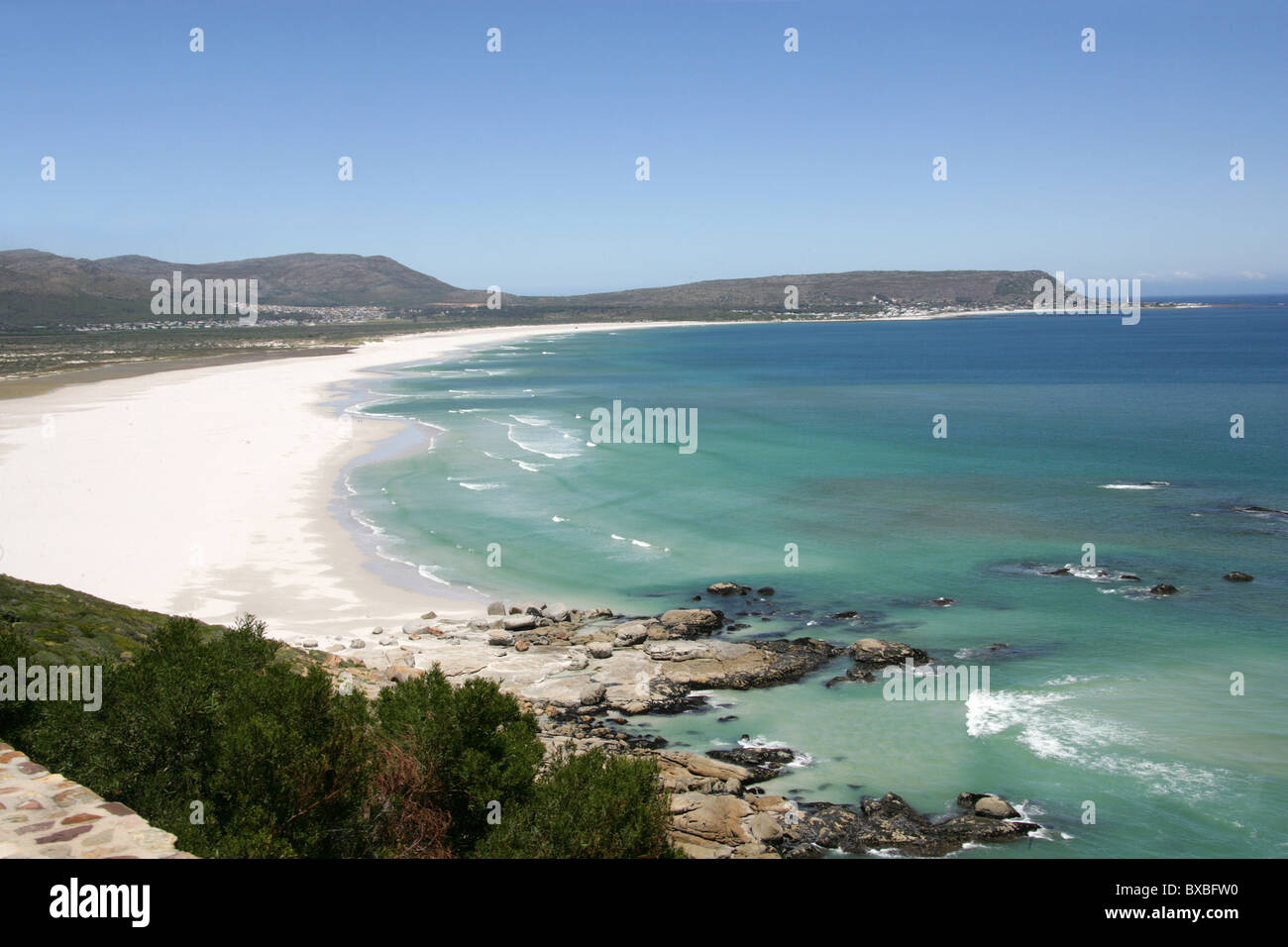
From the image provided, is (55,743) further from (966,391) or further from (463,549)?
(966,391)

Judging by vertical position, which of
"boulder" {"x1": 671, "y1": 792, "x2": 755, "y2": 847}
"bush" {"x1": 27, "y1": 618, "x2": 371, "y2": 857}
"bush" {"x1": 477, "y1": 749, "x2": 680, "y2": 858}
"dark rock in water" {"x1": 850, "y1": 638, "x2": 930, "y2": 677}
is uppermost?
"bush" {"x1": 27, "y1": 618, "x2": 371, "y2": 857}

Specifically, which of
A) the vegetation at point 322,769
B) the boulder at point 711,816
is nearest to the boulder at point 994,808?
the boulder at point 711,816

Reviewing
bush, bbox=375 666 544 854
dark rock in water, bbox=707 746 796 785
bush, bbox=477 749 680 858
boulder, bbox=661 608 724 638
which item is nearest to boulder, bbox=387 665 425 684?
dark rock in water, bbox=707 746 796 785

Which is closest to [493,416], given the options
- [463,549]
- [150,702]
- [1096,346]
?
[463,549]

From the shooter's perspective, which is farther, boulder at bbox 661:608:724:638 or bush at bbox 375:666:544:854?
boulder at bbox 661:608:724:638

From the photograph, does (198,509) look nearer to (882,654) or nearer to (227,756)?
(882,654)

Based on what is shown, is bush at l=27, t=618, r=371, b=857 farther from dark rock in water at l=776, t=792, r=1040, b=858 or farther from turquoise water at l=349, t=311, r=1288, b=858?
turquoise water at l=349, t=311, r=1288, b=858
